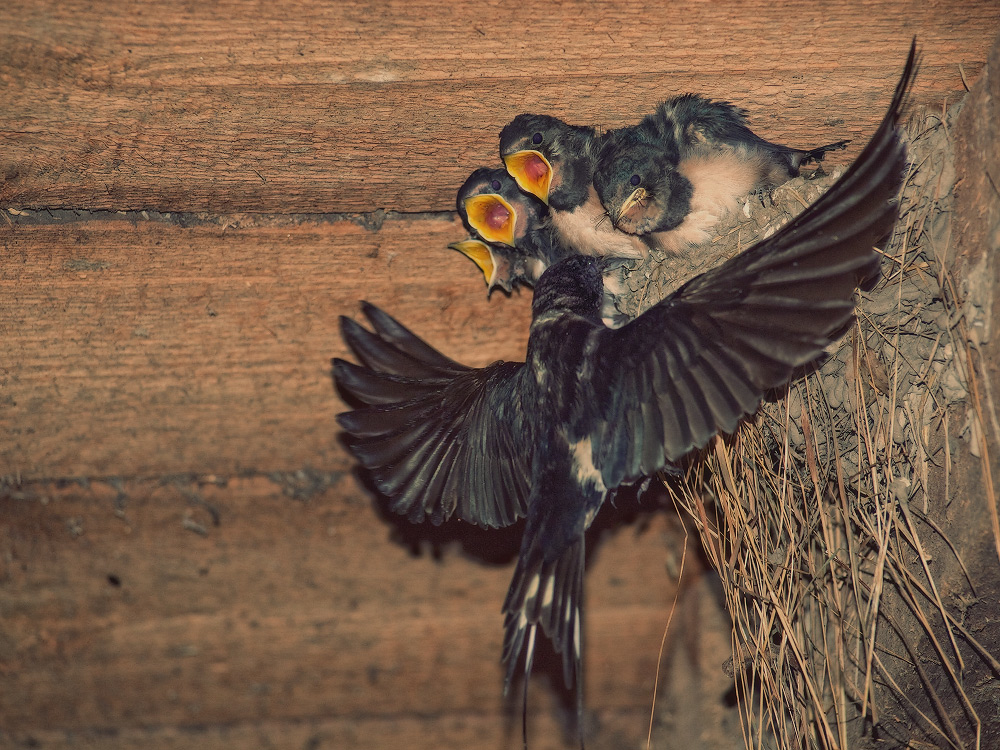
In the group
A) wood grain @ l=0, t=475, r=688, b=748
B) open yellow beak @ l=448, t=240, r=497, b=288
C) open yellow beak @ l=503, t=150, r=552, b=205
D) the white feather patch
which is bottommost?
wood grain @ l=0, t=475, r=688, b=748

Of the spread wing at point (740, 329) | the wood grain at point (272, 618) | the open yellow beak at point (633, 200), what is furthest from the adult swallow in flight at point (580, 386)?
the wood grain at point (272, 618)

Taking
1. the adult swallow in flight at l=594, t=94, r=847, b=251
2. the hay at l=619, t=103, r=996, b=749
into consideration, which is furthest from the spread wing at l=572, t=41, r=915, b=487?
the adult swallow in flight at l=594, t=94, r=847, b=251

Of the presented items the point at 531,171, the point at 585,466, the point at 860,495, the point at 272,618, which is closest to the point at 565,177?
the point at 531,171

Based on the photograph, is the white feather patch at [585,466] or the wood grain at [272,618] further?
the wood grain at [272,618]

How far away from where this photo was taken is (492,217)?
6.13 ft

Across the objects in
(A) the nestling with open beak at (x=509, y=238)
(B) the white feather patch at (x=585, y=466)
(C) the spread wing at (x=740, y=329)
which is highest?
(A) the nestling with open beak at (x=509, y=238)

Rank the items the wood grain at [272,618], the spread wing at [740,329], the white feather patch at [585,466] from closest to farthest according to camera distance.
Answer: the spread wing at [740,329] < the white feather patch at [585,466] < the wood grain at [272,618]

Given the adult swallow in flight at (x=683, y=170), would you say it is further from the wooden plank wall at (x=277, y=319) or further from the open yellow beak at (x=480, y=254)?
the open yellow beak at (x=480, y=254)

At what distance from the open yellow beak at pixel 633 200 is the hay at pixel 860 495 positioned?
0.87 feet

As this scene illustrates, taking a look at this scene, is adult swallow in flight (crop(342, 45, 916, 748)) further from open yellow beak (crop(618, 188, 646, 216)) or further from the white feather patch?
open yellow beak (crop(618, 188, 646, 216))

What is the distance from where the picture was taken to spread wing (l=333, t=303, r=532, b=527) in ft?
5.64

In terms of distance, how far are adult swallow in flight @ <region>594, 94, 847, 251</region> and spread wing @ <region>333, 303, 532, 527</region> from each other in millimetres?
368

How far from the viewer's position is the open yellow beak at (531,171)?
1.71 metres

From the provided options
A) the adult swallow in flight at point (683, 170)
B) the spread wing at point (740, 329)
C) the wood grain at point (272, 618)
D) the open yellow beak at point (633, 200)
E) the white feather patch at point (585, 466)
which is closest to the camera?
the spread wing at point (740, 329)
